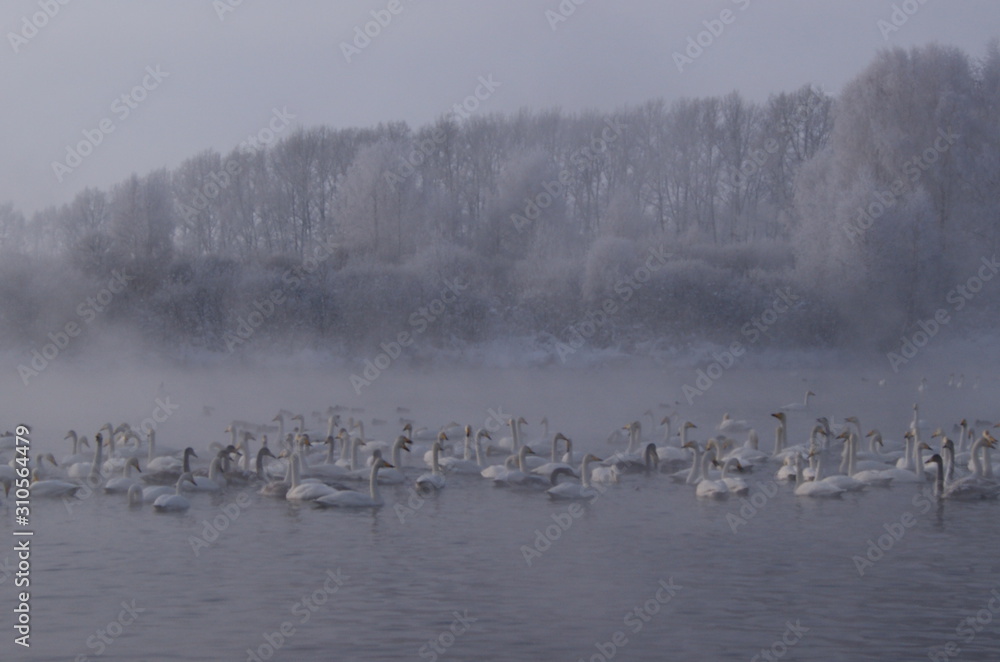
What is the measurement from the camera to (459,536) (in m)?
13.6

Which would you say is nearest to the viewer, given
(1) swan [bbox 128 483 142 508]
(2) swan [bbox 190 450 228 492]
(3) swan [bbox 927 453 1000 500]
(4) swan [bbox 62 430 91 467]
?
(1) swan [bbox 128 483 142 508]

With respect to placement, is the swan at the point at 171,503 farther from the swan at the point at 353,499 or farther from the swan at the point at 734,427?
the swan at the point at 734,427

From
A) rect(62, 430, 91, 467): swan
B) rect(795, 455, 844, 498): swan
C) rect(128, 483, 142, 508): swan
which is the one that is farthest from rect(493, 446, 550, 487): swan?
rect(62, 430, 91, 467): swan

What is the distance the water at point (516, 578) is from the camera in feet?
31.2

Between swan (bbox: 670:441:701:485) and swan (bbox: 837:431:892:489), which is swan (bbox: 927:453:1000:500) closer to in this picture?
swan (bbox: 837:431:892:489)

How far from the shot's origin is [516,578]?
11641 mm

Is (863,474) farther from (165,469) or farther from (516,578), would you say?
(165,469)

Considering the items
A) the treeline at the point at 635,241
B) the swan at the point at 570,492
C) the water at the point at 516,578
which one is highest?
the treeline at the point at 635,241

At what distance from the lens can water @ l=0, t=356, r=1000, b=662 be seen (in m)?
9.51

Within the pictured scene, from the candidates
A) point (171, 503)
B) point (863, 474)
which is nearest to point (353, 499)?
point (171, 503)

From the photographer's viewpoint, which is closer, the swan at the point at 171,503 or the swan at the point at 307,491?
the swan at the point at 171,503

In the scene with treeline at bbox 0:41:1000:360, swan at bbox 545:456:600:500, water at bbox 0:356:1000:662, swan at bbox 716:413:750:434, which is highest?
treeline at bbox 0:41:1000:360

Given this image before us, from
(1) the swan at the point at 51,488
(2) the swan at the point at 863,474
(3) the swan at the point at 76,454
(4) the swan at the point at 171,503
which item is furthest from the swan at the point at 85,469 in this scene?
(2) the swan at the point at 863,474

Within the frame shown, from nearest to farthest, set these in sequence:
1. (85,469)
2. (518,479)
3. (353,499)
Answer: (353,499) → (518,479) → (85,469)
